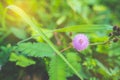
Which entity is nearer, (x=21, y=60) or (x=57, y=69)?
(x=57, y=69)

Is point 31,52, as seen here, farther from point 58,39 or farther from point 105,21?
point 105,21

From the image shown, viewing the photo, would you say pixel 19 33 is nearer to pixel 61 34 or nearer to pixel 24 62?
pixel 61 34

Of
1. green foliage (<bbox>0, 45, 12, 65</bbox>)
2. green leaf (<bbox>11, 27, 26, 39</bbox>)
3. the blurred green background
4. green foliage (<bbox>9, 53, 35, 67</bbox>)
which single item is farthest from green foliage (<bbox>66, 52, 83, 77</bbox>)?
green leaf (<bbox>11, 27, 26, 39</bbox>)

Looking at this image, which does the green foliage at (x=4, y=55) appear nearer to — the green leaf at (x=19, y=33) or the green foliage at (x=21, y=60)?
the green foliage at (x=21, y=60)

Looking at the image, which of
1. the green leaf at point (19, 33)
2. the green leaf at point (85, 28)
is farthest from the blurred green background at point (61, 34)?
the green leaf at point (85, 28)

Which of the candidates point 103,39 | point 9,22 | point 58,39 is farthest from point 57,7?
point 103,39

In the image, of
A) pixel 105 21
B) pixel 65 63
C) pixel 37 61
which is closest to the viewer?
pixel 65 63

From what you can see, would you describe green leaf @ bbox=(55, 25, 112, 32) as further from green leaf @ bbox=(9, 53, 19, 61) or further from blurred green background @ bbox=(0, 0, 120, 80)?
green leaf @ bbox=(9, 53, 19, 61)

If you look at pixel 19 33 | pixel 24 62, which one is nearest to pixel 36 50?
pixel 24 62
